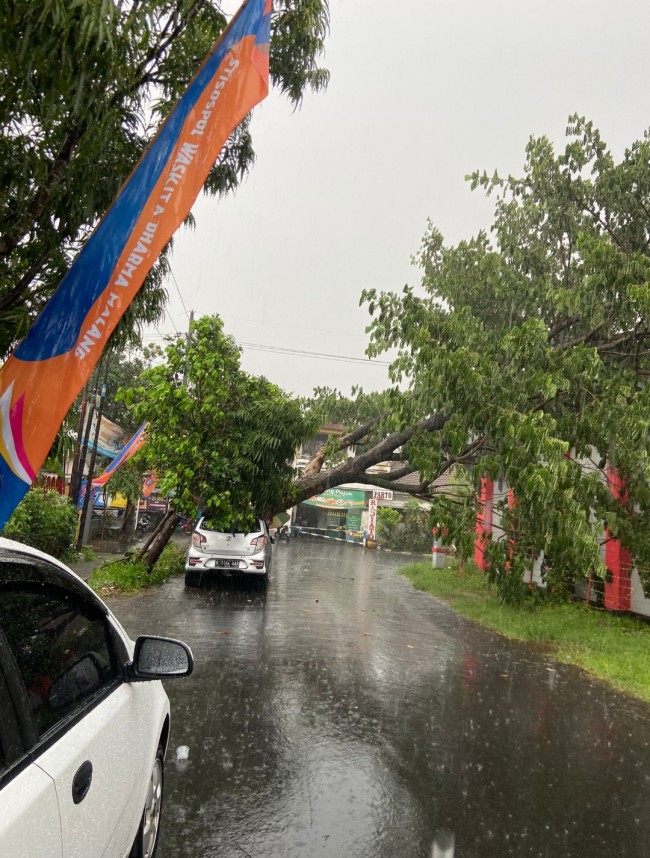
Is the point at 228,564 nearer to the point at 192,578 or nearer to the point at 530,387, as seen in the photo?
the point at 192,578

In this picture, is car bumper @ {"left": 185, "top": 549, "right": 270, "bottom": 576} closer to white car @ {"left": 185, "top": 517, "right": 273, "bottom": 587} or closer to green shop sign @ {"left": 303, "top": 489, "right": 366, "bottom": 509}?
white car @ {"left": 185, "top": 517, "right": 273, "bottom": 587}

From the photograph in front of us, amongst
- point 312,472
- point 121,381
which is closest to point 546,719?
point 312,472

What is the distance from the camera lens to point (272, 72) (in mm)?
5848

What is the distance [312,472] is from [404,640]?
5.34m

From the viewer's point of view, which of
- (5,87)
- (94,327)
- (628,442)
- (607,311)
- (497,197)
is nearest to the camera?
(94,327)

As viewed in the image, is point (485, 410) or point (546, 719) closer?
point (546, 719)

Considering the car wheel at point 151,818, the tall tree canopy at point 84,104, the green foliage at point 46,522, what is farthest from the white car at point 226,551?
the car wheel at point 151,818

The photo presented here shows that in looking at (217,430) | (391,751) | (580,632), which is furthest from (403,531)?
(391,751)

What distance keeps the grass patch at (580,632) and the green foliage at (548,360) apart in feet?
2.02

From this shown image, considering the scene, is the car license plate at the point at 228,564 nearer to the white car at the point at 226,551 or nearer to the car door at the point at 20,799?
the white car at the point at 226,551

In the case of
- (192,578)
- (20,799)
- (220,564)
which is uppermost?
(20,799)

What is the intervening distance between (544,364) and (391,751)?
641 centimetres

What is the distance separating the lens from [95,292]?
3486 mm

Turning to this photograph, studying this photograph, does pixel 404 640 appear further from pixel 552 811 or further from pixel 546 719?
pixel 552 811
